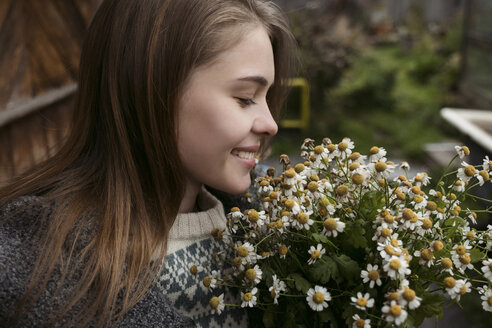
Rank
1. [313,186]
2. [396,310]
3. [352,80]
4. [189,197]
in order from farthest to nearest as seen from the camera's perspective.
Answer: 1. [352,80]
2. [189,197]
3. [313,186]
4. [396,310]

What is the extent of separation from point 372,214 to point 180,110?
612 millimetres

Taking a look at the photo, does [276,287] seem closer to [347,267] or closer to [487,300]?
[347,267]

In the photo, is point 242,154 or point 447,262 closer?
point 447,262

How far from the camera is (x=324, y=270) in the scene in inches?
45.9

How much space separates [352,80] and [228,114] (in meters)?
8.38

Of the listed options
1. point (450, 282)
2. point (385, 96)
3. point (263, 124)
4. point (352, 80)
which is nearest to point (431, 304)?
point (450, 282)

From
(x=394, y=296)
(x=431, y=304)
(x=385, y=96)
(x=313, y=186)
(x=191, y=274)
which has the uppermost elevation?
(x=313, y=186)

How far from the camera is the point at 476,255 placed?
1.23m

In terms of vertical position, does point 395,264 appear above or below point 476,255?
above

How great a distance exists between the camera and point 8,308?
3.90ft

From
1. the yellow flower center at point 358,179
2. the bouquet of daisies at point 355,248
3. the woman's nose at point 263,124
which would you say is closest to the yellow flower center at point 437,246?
the bouquet of daisies at point 355,248

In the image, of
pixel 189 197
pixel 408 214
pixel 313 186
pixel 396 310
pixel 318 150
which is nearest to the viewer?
pixel 396 310

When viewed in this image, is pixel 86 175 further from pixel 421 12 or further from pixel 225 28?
pixel 421 12

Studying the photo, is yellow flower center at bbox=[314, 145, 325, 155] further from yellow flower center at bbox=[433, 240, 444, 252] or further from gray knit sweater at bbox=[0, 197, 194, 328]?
gray knit sweater at bbox=[0, 197, 194, 328]
